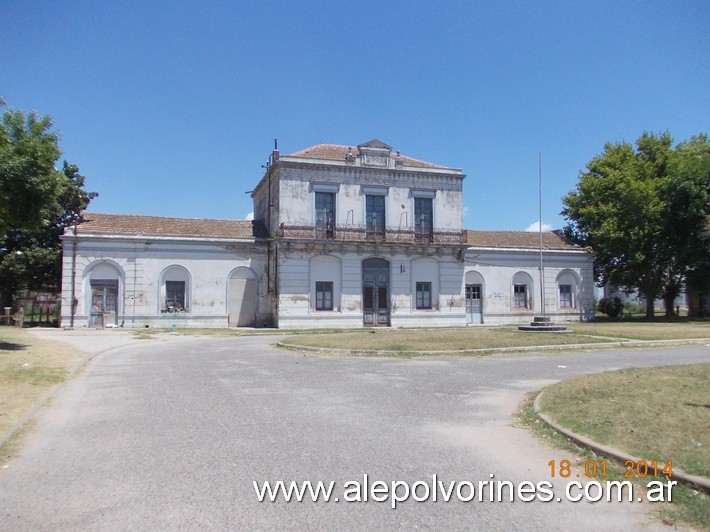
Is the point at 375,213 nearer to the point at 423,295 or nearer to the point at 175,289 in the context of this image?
the point at 423,295

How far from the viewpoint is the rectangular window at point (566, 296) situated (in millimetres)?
37781

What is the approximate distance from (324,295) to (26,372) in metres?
21.8

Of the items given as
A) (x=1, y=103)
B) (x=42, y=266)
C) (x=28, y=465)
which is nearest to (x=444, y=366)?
(x=28, y=465)

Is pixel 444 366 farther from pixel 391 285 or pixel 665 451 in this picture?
pixel 391 285

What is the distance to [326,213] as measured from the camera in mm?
32938

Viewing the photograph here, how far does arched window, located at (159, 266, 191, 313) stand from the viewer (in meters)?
30.9

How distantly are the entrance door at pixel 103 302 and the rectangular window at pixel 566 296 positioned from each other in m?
28.5

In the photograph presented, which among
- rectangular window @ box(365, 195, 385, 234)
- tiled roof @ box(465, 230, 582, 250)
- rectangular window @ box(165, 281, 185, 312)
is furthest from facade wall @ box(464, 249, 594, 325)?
rectangular window @ box(165, 281, 185, 312)

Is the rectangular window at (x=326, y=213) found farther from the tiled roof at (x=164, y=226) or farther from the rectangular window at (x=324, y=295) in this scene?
the tiled roof at (x=164, y=226)

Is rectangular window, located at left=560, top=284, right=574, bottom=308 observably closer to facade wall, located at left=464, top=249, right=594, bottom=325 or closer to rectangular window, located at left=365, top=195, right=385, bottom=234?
facade wall, located at left=464, top=249, right=594, bottom=325

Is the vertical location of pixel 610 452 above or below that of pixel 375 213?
below

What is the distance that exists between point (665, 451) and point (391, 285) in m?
28.3

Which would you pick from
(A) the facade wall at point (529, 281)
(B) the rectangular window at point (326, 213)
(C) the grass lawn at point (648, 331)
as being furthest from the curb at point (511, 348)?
(A) the facade wall at point (529, 281)
